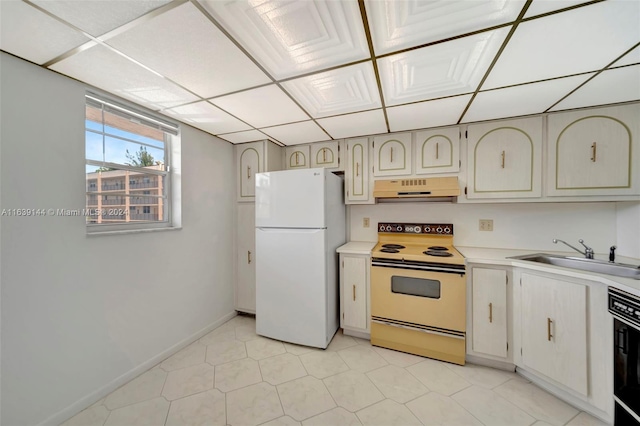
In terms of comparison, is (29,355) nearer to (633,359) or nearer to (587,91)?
(633,359)

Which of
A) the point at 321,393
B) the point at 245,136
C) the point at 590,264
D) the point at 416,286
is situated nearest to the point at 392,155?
the point at 416,286

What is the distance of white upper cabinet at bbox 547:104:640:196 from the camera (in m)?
1.74

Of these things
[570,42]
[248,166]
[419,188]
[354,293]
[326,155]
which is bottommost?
[354,293]

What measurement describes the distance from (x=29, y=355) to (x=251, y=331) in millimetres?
1611

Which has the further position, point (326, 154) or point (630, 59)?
point (326, 154)

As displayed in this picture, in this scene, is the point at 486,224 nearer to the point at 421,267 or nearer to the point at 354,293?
the point at 421,267

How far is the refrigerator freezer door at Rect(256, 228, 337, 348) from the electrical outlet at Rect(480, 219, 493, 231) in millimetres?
1728

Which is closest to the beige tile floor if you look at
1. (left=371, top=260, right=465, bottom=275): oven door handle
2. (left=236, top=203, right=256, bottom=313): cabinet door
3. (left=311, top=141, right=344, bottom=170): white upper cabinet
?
(left=236, top=203, right=256, bottom=313): cabinet door

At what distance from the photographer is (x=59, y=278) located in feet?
4.61

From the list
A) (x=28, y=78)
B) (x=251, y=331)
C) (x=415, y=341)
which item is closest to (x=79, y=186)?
(x=28, y=78)

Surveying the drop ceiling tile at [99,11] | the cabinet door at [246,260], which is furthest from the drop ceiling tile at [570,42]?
the cabinet door at [246,260]

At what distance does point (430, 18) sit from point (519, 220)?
86.8 inches

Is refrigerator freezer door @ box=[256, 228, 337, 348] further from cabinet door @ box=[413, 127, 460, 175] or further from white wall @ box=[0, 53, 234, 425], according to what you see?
cabinet door @ box=[413, 127, 460, 175]

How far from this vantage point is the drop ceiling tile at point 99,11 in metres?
0.92
